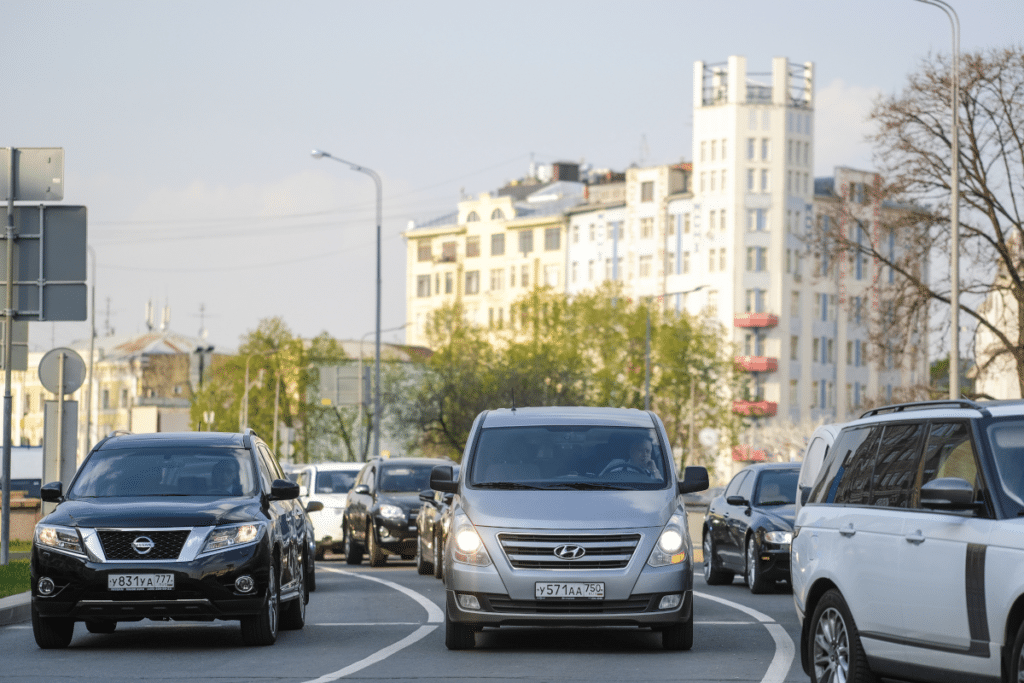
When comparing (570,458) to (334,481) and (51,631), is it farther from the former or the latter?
(334,481)

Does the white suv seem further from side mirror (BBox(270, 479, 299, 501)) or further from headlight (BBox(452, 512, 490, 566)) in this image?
side mirror (BBox(270, 479, 299, 501))

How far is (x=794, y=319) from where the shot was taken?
120 m

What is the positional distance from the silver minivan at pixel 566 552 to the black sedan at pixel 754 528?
768cm

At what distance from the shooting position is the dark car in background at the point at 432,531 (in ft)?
75.0

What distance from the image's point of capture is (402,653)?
13.8 m

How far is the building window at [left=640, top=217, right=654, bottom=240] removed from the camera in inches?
4818

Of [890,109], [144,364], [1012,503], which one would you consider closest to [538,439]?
[1012,503]

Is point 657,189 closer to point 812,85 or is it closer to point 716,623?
point 812,85

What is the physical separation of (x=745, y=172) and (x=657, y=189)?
745cm

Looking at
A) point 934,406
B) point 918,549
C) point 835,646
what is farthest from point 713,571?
point 918,549

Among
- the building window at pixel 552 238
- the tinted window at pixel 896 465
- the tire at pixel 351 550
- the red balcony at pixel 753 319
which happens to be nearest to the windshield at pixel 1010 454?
the tinted window at pixel 896 465

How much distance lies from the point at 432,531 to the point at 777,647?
10.6 meters

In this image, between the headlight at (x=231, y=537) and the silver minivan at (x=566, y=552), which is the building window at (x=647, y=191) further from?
the headlight at (x=231, y=537)

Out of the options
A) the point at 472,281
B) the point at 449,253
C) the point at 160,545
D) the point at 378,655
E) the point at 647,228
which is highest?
the point at 647,228
